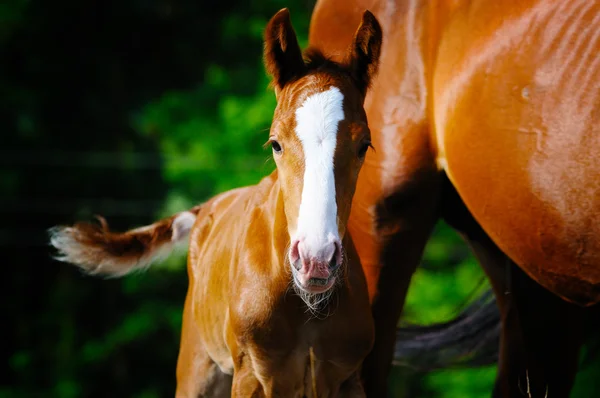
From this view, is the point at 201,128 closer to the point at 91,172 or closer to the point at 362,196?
the point at 91,172

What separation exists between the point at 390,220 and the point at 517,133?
0.63 metres

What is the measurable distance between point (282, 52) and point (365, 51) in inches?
11.4

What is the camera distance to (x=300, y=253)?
264cm

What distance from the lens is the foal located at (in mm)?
2750

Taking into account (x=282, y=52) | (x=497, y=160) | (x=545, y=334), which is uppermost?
(x=282, y=52)

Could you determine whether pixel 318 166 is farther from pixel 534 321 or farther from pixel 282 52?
pixel 534 321

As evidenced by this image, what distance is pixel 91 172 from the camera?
12781mm

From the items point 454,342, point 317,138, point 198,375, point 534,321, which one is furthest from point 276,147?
point 454,342

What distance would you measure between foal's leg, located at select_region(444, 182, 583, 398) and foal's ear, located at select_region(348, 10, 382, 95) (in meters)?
0.90

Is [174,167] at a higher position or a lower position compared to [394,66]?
higher

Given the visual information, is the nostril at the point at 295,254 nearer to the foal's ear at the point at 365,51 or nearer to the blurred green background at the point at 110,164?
the foal's ear at the point at 365,51

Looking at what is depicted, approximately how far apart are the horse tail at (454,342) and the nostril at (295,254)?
5.98ft

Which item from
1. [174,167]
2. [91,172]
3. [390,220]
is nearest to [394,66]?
[390,220]

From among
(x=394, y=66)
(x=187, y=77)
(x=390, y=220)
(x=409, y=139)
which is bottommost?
(x=390, y=220)
